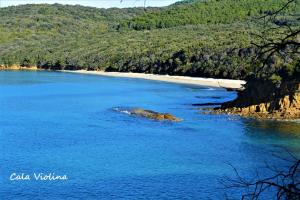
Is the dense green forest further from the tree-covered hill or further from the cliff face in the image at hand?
the cliff face

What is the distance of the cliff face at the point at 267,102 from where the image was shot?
50938 millimetres

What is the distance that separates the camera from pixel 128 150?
120 feet

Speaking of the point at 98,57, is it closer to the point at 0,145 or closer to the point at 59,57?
the point at 59,57

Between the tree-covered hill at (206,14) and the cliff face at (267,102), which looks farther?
the tree-covered hill at (206,14)

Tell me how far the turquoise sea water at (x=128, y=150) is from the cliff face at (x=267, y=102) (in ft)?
11.7

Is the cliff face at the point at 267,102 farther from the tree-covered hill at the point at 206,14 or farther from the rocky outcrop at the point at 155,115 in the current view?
the tree-covered hill at the point at 206,14

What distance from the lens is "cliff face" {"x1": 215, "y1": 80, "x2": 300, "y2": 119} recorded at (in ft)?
167

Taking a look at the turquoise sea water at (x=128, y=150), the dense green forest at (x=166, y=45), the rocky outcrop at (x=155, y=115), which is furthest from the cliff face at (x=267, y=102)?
the dense green forest at (x=166, y=45)

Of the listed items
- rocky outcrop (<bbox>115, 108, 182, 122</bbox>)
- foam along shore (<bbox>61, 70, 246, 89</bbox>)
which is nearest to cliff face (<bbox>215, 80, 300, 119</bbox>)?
rocky outcrop (<bbox>115, 108, 182, 122</bbox>)

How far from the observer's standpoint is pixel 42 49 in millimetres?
173125

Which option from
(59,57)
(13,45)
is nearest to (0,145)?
(59,57)

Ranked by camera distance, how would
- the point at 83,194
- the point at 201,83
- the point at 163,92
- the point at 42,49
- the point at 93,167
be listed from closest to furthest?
the point at 83,194 → the point at 93,167 → the point at 163,92 → the point at 201,83 → the point at 42,49

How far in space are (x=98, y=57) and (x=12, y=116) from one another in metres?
91.6

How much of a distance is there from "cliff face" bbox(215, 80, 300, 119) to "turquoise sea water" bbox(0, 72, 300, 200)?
3.55m
